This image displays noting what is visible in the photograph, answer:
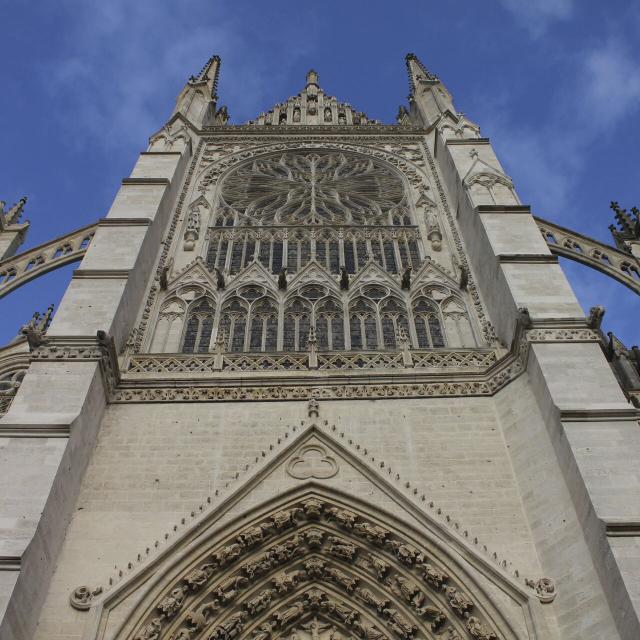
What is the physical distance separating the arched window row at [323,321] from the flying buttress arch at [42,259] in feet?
8.97

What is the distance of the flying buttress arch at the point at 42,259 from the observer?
13094 millimetres

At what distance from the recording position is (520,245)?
474 inches

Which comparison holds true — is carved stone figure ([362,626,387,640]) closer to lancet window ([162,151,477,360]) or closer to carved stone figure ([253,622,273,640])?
carved stone figure ([253,622,273,640])

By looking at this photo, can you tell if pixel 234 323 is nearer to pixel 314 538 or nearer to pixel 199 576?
pixel 314 538

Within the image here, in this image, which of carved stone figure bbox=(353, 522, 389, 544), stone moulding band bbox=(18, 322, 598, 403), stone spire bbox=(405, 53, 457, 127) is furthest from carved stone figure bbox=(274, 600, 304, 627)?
stone spire bbox=(405, 53, 457, 127)

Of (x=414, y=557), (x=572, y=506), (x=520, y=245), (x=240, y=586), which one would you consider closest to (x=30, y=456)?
(x=240, y=586)

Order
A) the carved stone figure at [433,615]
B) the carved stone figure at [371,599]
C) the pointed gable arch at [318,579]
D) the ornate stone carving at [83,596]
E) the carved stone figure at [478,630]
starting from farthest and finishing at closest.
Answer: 1. the carved stone figure at [371,599]
2. the carved stone figure at [433,615]
3. the pointed gable arch at [318,579]
4. the ornate stone carving at [83,596]
5. the carved stone figure at [478,630]

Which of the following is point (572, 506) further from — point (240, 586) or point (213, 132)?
point (213, 132)

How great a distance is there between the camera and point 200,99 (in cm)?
2109

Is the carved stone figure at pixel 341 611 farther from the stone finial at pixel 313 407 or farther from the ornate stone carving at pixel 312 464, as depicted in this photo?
the stone finial at pixel 313 407

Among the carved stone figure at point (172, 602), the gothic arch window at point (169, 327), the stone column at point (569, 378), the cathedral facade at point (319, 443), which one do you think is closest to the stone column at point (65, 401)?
the cathedral facade at point (319, 443)

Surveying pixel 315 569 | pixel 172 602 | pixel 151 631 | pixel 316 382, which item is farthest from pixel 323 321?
pixel 151 631

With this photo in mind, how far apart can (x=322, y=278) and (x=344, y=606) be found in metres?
6.46

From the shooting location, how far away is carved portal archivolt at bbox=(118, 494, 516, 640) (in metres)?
7.60
